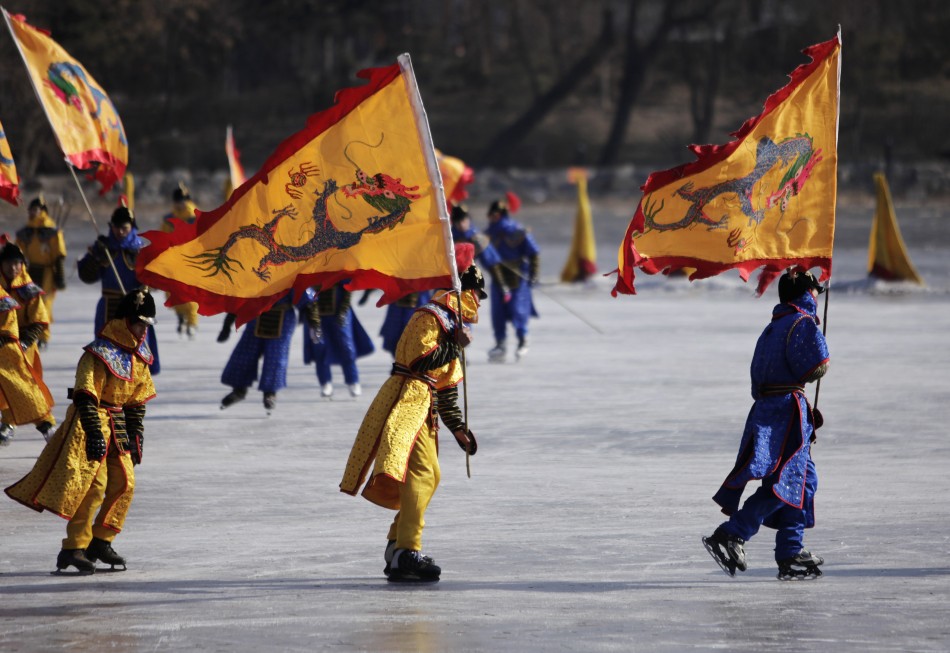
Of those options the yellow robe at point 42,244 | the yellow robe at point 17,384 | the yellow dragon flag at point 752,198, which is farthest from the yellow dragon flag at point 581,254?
the yellow dragon flag at point 752,198

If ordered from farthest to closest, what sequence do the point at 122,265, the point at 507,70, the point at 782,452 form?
the point at 507,70 → the point at 122,265 → the point at 782,452

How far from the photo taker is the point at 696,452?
10.9m

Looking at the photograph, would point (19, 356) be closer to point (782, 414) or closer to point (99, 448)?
point (99, 448)

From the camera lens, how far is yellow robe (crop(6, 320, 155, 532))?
23.7 feet

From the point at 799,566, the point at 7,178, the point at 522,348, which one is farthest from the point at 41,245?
the point at 799,566

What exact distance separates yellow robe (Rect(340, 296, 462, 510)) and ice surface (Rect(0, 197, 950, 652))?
0.41 meters

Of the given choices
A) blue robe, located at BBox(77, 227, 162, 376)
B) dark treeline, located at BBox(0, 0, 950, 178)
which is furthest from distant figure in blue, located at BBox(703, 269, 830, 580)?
dark treeline, located at BBox(0, 0, 950, 178)

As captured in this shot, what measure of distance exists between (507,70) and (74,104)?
→ 46.5 m

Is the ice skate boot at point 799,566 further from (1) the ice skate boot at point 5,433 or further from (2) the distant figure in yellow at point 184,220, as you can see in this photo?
(2) the distant figure in yellow at point 184,220

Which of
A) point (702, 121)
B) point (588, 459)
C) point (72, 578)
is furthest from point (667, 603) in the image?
point (702, 121)

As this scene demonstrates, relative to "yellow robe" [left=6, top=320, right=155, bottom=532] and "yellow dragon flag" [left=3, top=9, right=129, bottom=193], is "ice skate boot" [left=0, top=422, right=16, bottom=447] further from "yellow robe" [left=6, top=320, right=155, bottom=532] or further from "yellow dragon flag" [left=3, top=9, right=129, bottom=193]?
"yellow robe" [left=6, top=320, right=155, bottom=532]

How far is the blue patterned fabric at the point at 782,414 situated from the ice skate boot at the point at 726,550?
23cm

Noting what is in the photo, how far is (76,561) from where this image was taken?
7.29 meters

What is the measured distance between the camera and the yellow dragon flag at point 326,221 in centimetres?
764
